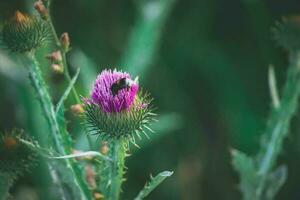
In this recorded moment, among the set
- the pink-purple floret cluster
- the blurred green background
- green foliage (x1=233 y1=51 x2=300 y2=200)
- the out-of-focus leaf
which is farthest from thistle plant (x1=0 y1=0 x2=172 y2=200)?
the blurred green background

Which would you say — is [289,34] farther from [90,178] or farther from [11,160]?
[11,160]

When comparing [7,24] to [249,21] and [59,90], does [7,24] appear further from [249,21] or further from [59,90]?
[249,21]

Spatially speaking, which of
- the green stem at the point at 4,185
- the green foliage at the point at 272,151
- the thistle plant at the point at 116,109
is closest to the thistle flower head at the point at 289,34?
the green foliage at the point at 272,151

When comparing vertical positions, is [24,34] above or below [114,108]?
above

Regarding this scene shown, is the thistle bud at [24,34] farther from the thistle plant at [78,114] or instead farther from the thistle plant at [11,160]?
the thistle plant at [11,160]

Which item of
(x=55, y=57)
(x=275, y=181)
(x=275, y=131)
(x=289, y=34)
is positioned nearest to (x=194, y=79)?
(x=289, y=34)

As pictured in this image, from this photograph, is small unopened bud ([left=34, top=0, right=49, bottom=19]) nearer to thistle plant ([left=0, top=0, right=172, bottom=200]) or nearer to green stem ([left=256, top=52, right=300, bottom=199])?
thistle plant ([left=0, top=0, right=172, bottom=200])
